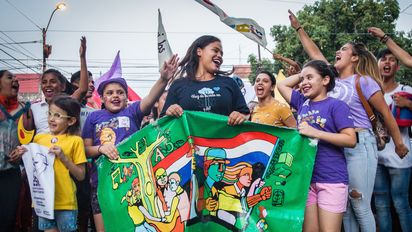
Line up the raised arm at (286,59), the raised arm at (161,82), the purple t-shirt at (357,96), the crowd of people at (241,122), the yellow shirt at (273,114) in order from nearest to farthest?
1. the crowd of people at (241,122)
2. the purple t-shirt at (357,96)
3. the raised arm at (161,82)
4. the yellow shirt at (273,114)
5. the raised arm at (286,59)

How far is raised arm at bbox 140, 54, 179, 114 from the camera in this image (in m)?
3.75

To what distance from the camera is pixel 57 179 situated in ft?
11.7

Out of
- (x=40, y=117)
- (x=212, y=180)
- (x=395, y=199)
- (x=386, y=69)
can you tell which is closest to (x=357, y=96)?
(x=386, y=69)

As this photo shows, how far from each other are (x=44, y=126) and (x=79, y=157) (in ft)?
2.28

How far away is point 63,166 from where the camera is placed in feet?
11.9

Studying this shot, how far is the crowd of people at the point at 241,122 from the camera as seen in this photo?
10.8ft

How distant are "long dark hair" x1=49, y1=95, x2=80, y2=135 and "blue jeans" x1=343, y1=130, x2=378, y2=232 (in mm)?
2524

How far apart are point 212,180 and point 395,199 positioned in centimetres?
202

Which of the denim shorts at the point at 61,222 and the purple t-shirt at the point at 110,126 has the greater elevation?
the purple t-shirt at the point at 110,126

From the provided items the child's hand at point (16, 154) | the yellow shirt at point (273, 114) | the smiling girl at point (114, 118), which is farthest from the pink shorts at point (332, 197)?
the child's hand at point (16, 154)

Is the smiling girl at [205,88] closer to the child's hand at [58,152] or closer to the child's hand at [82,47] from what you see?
the child's hand at [58,152]

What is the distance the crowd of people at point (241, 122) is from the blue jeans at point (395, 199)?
0.01 meters

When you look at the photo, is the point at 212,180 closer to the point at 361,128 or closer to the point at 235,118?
the point at 235,118

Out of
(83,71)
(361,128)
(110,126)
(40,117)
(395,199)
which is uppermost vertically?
(83,71)
